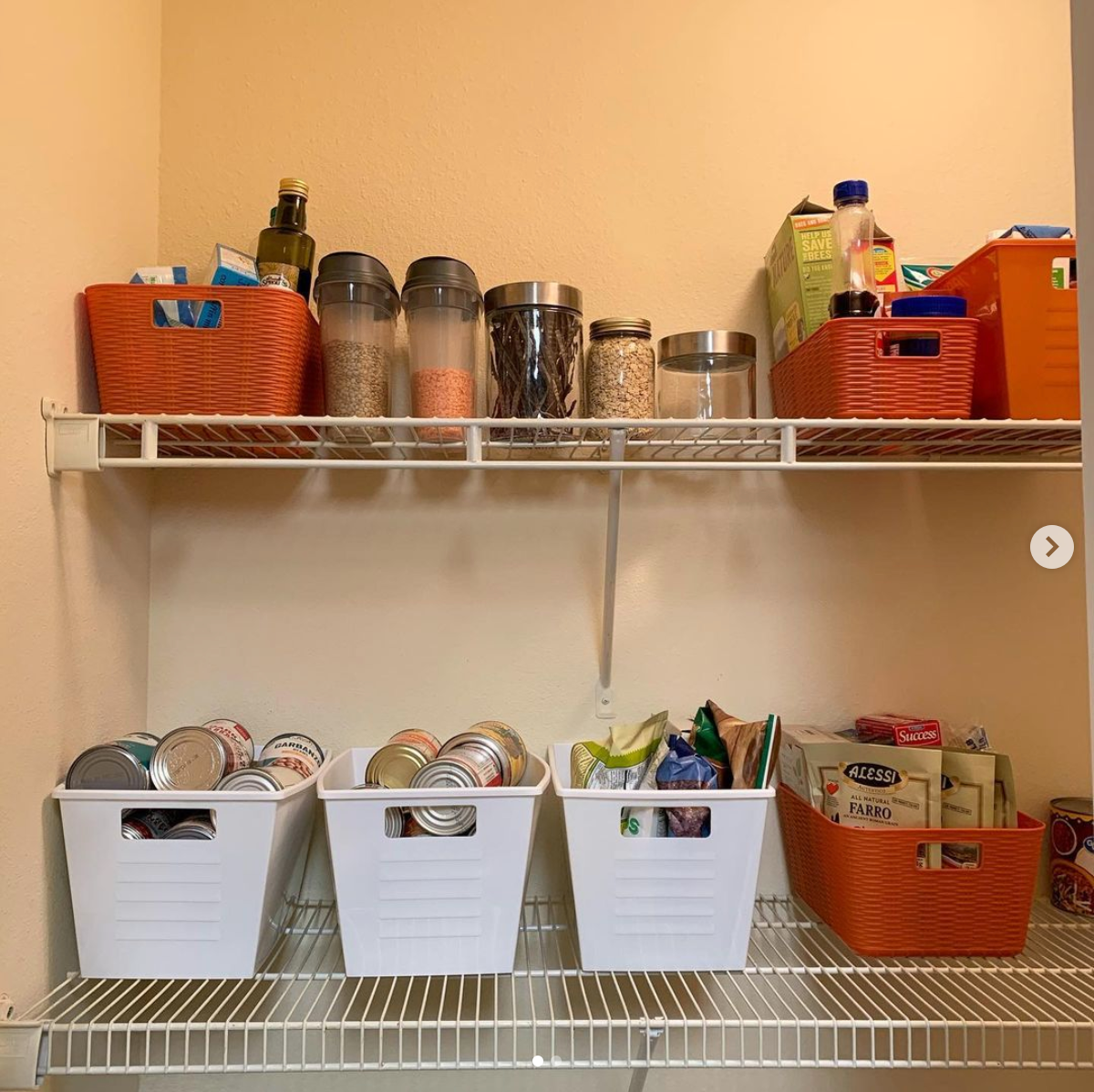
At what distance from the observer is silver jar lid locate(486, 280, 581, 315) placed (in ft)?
3.56

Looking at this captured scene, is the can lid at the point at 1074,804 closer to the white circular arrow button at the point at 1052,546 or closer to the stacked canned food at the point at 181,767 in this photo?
the white circular arrow button at the point at 1052,546

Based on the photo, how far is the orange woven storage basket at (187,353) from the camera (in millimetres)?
1029

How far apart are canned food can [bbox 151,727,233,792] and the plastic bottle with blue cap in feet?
2.89

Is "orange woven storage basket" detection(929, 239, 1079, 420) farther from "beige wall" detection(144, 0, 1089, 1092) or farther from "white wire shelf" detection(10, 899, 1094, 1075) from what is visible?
"white wire shelf" detection(10, 899, 1094, 1075)

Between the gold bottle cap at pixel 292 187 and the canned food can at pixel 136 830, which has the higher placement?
the gold bottle cap at pixel 292 187

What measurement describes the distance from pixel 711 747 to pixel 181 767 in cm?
61

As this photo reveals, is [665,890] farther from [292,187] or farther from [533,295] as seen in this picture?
[292,187]

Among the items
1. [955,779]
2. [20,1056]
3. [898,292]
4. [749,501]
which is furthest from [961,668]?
[20,1056]

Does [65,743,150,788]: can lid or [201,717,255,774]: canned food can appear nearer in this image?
[65,743,150,788]: can lid

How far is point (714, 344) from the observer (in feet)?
3.71

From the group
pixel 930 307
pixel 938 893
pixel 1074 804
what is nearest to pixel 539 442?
pixel 930 307

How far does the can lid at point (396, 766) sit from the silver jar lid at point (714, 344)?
0.59 m

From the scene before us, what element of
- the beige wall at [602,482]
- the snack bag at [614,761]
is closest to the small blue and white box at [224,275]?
the beige wall at [602,482]

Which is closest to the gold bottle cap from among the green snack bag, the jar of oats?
the jar of oats
